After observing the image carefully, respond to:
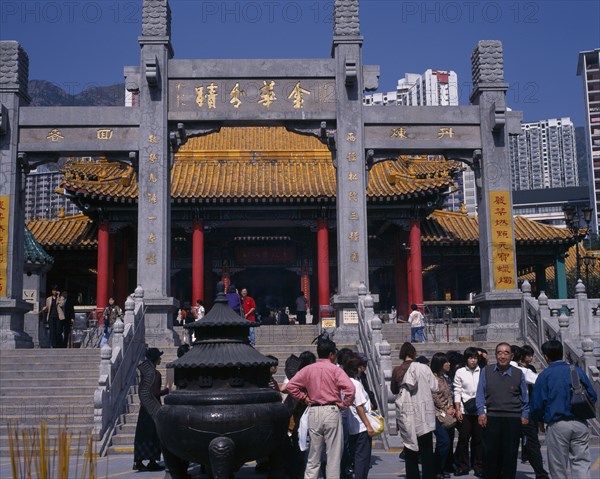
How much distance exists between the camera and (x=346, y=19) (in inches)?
663

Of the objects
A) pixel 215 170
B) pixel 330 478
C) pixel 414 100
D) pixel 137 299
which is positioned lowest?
pixel 330 478

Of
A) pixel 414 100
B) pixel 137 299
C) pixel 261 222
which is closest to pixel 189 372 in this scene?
pixel 137 299

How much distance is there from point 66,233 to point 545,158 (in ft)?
383

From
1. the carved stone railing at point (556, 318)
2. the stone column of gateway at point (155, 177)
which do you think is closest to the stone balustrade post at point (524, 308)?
the carved stone railing at point (556, 318)

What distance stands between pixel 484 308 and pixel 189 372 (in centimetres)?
1013

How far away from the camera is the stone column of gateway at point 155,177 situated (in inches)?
611

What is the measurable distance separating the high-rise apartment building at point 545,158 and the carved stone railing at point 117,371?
122m

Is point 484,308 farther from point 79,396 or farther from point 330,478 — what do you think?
point 330,478

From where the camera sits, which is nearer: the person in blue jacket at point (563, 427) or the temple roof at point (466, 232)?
the person in blue jacket at point (563, 427)

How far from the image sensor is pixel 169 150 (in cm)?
1652

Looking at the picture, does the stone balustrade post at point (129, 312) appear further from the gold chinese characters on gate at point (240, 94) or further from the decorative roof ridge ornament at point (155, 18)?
the decorative roof ridge ornament at point (155, 18)

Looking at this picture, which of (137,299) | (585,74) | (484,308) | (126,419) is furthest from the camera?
(585,74)

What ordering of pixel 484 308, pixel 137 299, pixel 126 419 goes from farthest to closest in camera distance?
pixel 484 308
pixel 137 299
pixel 126 419

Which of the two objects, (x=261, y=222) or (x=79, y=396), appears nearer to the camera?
(x=79, y=396)
